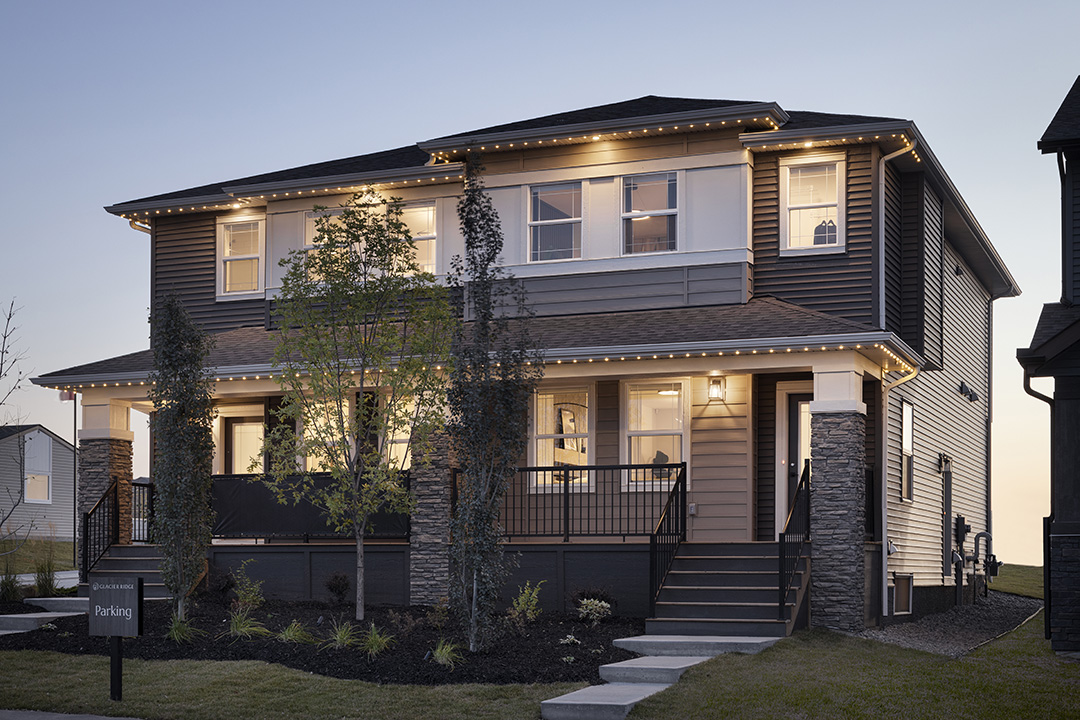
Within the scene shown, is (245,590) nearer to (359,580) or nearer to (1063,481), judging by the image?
(359,580)

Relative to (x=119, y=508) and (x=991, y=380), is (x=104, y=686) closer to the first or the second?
(x=119, y=508)

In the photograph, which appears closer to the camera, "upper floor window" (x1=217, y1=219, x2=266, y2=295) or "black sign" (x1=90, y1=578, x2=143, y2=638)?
"black sign" (x1=90, y1=578, x2=143, y2=638)

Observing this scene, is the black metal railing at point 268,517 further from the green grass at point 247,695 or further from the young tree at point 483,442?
the green grass at point 247,695

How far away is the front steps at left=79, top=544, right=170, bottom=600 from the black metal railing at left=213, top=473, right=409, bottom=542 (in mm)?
1009

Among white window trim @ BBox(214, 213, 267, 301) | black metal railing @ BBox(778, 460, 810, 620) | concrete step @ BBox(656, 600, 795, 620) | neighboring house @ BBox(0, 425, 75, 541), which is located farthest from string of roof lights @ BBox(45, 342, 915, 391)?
neighboring house @ BBox(0, 425, 75, 541)

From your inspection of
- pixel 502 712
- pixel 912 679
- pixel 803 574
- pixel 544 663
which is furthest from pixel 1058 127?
pixel 502 712

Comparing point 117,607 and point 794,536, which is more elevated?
point 794,536

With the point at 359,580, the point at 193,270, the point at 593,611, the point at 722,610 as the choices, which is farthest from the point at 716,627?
the point at 193,270

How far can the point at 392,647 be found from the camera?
1223 cm

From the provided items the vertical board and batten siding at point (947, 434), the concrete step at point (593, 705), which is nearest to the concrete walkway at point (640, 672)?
the concrete step at point (593, 705)

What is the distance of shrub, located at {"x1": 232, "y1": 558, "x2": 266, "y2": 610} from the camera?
1478 cm

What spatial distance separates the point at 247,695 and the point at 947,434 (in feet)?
47.4

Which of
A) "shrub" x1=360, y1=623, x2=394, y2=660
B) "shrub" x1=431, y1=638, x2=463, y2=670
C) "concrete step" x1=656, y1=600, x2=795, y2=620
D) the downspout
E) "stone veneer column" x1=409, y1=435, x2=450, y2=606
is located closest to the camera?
"shrub" x1=431, y1=638, x2=463, y2=670

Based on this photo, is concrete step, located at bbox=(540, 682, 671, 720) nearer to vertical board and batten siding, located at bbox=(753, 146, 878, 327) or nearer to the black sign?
the black sign
